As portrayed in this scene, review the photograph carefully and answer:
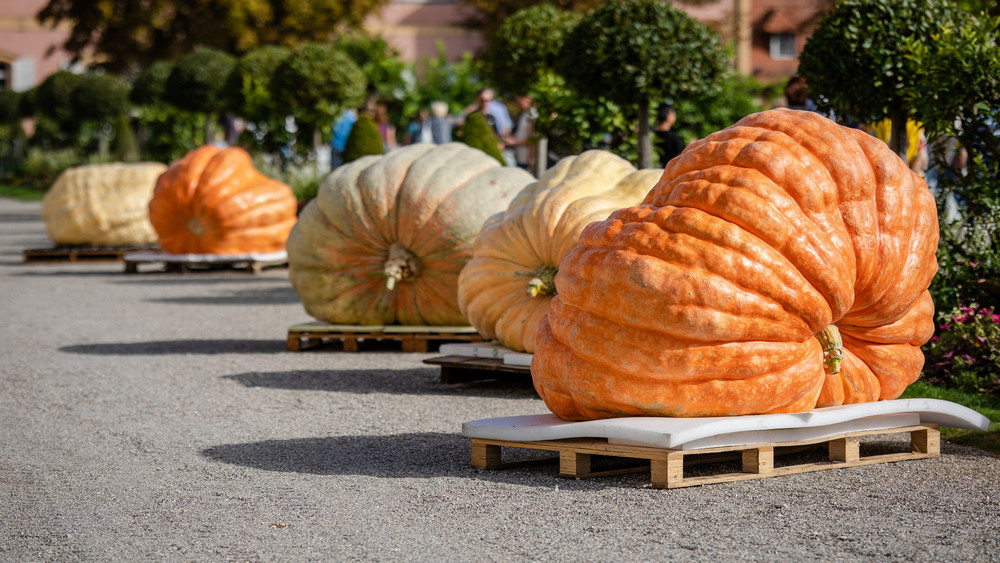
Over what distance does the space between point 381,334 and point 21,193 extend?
29.5 metres

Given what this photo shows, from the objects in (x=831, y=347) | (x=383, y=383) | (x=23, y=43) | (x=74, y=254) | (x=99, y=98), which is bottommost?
(x=383, y=383)

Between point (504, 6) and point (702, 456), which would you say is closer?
point (702, 456)

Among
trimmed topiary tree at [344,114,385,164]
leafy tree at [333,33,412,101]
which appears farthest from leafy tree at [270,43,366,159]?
leafy tree at [333,33,412,101]

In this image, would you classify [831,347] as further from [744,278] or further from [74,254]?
[74,254]

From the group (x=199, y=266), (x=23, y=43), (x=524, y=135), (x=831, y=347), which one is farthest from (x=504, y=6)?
(x=831, y=347)

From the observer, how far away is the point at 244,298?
1115cm

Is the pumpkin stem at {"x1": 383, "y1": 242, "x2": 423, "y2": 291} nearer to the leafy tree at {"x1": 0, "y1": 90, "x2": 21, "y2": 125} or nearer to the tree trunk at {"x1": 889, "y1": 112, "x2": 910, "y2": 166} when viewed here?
the tree trunk at {"x1": 889, "y1": 112, "x2": 910, "y2": 166}

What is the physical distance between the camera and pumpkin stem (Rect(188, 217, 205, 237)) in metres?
12.7

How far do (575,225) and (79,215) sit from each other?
37.5ft

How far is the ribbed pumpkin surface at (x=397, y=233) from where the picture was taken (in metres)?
7.24

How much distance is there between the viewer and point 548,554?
3.29m

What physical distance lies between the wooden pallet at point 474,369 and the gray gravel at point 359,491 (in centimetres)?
11

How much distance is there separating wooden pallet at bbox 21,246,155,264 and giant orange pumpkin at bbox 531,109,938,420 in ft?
40.1

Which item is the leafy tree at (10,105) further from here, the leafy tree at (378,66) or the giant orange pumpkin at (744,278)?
the giant orange pumpkin at (744,278)
